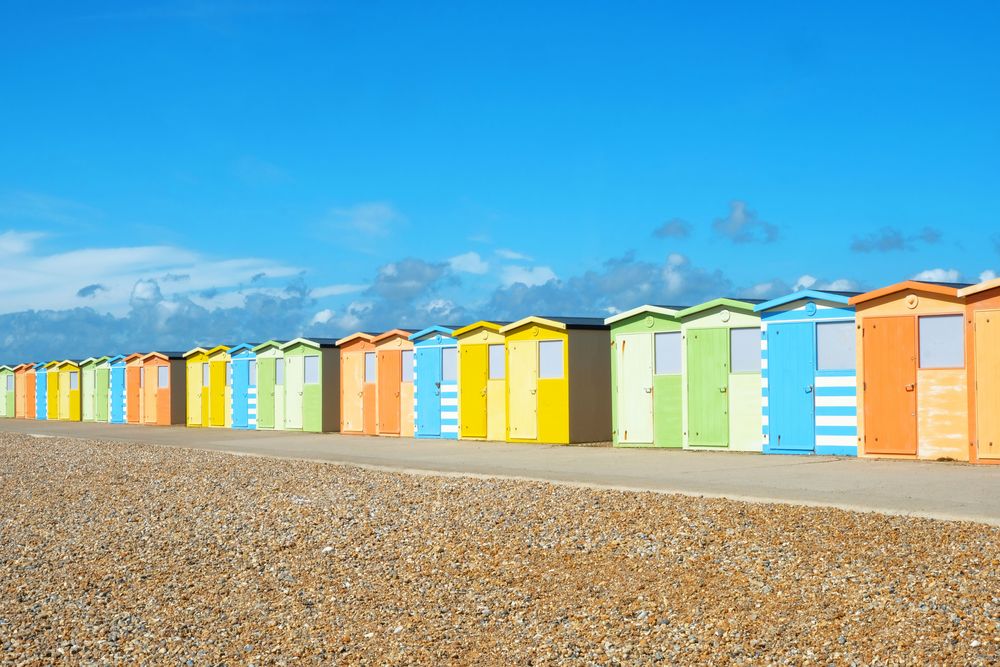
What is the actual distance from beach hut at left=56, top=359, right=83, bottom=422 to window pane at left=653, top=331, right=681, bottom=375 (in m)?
28.1

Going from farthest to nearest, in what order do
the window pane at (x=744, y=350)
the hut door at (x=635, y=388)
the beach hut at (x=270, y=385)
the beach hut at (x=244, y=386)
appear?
the beach hut at (x=244, y=386), the beach hut at (x=270, y=385), the hut door at (x=635, y=388), the window pane at (x=744, y=350)

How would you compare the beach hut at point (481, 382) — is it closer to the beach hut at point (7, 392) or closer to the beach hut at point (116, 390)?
the beach hut at point (116, 390)

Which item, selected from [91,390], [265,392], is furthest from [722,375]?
[91,390]

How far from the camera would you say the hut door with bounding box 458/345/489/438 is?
900 inches

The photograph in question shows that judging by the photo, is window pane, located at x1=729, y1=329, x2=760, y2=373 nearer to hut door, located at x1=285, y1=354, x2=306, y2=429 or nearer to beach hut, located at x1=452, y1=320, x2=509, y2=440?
beach hut, located at x1=452, y1=320, x2=509, y2=440

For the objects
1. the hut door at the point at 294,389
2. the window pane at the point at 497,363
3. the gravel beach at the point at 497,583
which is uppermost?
the window pane at the point at 497,363

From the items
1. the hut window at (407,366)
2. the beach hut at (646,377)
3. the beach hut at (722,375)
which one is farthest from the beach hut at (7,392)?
the beach hut at (722,375)

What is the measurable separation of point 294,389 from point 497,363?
311 inches

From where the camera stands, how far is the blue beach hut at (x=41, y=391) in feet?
146

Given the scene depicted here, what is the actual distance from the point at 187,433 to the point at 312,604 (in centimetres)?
2228

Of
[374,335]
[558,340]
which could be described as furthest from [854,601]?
[374,335]

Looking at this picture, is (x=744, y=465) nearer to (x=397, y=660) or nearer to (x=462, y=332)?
(x=462, y=332)

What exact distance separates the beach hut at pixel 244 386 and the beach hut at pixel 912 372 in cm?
1796

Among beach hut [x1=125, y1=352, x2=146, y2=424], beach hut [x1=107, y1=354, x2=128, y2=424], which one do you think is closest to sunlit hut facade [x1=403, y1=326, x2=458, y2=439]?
beach hut [x1=125, y1=352, x2=146, y2=424]
